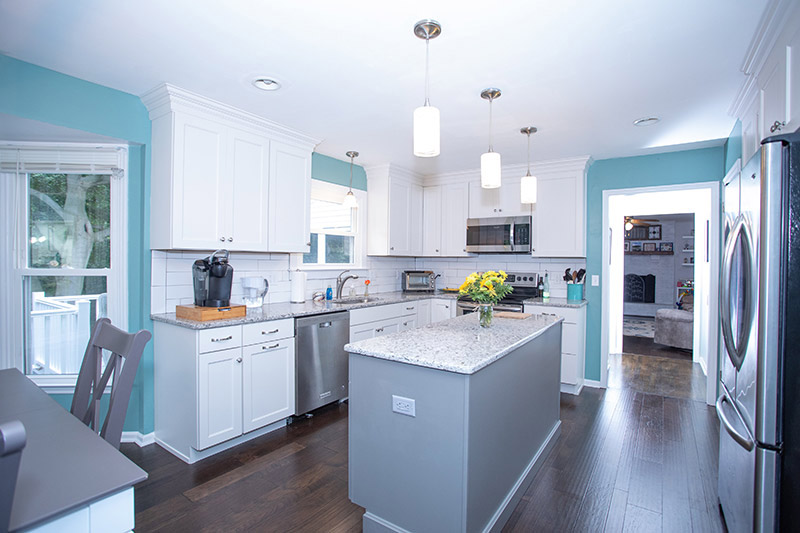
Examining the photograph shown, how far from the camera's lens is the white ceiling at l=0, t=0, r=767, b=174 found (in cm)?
179

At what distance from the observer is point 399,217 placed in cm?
475

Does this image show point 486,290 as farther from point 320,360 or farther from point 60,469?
point 60,469

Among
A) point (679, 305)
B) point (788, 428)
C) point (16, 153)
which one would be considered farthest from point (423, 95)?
point (679, 305)

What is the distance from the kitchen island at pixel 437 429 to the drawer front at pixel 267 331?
3.71 ft

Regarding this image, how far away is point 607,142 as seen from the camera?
12.0 ft

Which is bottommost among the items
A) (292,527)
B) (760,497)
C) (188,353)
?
(292,527)

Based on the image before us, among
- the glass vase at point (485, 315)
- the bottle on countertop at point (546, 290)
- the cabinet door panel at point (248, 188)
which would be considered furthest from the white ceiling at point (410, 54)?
the bottle on countertop at point (546, 290)

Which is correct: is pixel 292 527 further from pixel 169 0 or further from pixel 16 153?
pixel 16 153

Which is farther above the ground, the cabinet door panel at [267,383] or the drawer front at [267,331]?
the drawer front at [267,331]

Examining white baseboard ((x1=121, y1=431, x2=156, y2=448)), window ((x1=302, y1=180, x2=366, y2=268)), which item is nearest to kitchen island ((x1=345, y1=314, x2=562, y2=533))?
white baseboard ((x1=121, y1=431, x2=156, y2=448))

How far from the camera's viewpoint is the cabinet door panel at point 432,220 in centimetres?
508

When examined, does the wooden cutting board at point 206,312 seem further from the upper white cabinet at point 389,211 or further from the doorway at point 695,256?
the doorway at point 695,256

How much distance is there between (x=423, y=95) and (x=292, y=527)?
8.35 feet

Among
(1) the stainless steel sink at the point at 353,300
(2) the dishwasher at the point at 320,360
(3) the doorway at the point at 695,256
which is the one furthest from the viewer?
(1) the stainless steel sink at the point at 353,300
